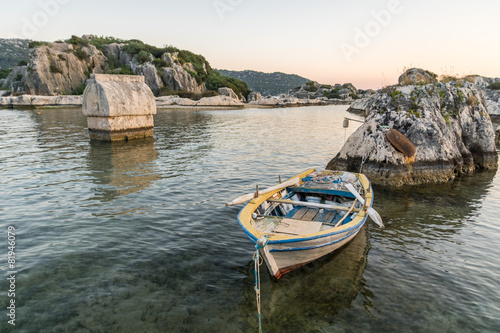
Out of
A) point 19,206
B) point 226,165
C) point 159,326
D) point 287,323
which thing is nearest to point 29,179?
point 19,206

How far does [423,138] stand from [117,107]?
19802 mm

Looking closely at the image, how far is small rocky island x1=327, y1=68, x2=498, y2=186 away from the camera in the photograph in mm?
14539

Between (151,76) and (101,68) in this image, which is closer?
(151,76)

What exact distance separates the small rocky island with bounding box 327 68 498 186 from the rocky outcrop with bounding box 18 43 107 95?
266 feet

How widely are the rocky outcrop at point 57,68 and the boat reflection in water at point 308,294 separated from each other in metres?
85.2

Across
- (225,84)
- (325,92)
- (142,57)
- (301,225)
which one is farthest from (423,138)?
(325,92)

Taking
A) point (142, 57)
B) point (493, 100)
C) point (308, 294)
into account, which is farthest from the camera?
point (142, 57)

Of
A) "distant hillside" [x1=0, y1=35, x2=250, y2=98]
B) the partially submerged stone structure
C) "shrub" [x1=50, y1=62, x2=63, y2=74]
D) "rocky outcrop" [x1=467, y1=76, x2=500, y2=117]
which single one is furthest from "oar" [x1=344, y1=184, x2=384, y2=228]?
"shrub" [x1=50, y1=62, x2=63, y2=74]

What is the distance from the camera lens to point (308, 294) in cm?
647

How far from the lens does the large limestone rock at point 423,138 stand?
1455 centimetres

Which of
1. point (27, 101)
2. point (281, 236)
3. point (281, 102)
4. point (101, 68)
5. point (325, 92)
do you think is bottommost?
point (281, 236)

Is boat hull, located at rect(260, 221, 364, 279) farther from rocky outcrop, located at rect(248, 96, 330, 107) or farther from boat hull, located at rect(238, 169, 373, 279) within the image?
rocky outcrop, located at rect(248, 96, 330, 107)

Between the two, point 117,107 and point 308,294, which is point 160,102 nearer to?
point 117,107

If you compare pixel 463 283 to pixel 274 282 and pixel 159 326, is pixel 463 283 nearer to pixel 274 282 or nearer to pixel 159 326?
pixel 274 282
